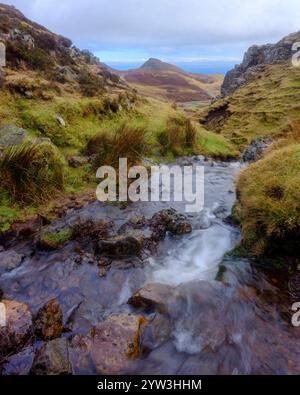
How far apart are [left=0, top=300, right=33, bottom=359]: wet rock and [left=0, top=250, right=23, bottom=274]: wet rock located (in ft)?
2.87

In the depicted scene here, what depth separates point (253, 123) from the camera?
17203 mm

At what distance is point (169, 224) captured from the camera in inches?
277

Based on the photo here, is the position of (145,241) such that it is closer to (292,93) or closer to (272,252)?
(272,252)

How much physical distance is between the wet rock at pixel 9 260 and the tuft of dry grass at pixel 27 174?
5.43 ft

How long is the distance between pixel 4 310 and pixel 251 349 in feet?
10.1

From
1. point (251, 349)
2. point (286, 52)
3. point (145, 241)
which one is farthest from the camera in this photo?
point (286, 52)

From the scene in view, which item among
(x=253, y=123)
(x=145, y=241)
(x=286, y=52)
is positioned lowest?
(x=145, y=241)

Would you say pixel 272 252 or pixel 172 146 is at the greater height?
pixel 172 146

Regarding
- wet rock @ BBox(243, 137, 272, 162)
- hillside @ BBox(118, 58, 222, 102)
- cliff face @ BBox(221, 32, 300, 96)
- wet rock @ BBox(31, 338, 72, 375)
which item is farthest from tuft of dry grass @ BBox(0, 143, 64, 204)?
hillside @ BBox(118, 58, 222, 102)

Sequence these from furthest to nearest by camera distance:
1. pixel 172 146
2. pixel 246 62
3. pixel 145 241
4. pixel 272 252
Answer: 1. pixel 246 62
2. pixel 172 146
3. pixel 145 241
4. pixel 272 252

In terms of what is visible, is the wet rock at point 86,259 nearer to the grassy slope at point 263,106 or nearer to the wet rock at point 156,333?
the wet rock at point 156,333

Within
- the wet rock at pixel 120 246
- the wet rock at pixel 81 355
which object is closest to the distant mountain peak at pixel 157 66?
the wet rock at pixel 120 246

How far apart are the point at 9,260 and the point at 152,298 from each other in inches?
96.4

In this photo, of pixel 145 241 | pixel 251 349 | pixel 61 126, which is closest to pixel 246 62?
Answer: pixel 61 126
